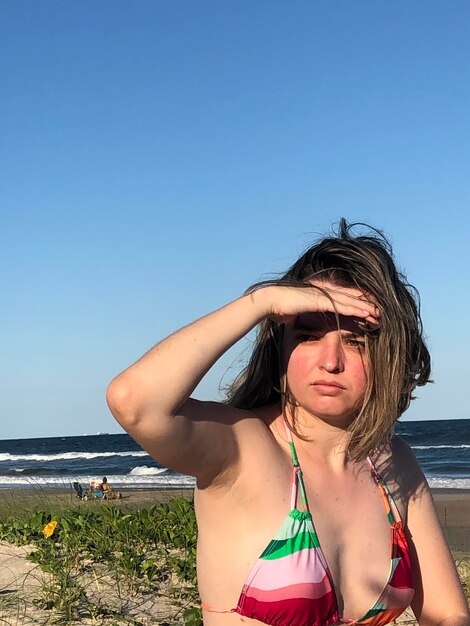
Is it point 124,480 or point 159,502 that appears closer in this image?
point 159,502

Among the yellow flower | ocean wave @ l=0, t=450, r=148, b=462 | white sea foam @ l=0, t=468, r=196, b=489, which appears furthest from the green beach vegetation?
ocean wave @ l=0, t=450, r=148, b=462

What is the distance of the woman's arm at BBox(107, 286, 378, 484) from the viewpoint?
73.5 inches

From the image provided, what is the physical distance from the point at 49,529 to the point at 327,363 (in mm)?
2874

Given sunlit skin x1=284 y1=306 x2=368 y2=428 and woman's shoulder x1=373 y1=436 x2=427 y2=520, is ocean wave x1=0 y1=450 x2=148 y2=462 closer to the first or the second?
woman's shoulder x1=373 y1=436 x2=427 y2=520

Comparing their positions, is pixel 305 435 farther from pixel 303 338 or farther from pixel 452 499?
pixel 452 499

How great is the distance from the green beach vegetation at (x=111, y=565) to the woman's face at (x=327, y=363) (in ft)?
5.11

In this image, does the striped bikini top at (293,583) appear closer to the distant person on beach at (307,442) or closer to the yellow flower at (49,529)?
the distant person on beach at (307,442)

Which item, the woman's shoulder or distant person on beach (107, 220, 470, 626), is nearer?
distant person on beach (107, 220, 470, 626)

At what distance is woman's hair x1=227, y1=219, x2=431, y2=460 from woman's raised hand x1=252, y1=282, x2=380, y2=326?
5cm

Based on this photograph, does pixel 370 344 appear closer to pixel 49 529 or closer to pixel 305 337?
pixel 305 337

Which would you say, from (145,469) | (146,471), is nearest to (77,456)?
(145,469)

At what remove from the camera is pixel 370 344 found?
227 cm

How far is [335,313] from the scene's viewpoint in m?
2.20

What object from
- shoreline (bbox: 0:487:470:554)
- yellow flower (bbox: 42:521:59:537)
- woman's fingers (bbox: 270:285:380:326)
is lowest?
shoreline (bbox: 0:487:470:554)
